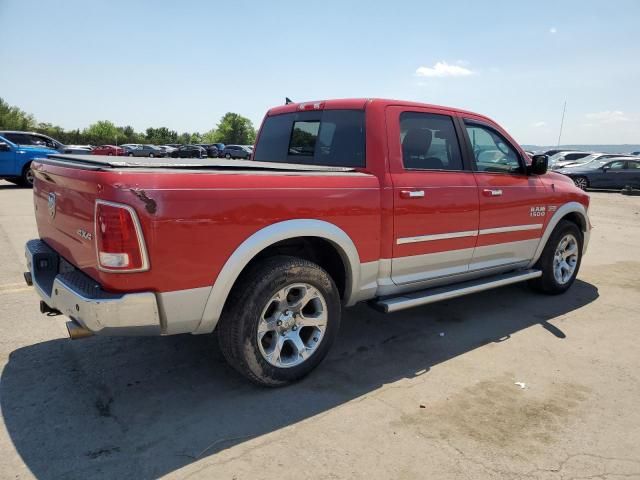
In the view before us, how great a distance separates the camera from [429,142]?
3.99m

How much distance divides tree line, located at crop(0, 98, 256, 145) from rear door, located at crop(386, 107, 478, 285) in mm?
56103

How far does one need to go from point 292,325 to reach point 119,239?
126cm

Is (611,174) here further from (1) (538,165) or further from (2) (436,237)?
(2) (436,237)

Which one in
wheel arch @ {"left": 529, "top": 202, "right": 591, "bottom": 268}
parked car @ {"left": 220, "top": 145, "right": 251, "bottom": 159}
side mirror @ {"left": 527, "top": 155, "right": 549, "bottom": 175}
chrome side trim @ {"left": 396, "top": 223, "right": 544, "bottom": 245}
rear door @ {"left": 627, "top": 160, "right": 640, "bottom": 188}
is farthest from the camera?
parked car @ {"left": 220, "top": 145, "right": 251, "bottom": 159}

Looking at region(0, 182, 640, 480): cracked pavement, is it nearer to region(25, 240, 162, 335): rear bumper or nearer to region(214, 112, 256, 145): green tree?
region(25, 240, 162, 335): rear bumper

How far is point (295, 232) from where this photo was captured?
2988 mm

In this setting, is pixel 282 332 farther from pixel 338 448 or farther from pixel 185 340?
pixel 185 340

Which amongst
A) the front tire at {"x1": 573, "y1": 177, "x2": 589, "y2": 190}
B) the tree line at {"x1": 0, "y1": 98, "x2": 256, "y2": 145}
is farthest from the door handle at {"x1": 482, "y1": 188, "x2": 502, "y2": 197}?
the tree line at {"x1": 0, "y1": 98, "x2": 256, "y2": 145}

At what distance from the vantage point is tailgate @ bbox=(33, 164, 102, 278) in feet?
8.47

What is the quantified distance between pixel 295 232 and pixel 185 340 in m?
1.57

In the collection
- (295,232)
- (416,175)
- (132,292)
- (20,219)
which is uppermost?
(416,175)

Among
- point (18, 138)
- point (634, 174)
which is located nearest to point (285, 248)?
point (18, 138)

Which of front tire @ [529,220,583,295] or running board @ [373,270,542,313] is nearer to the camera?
running board @ [373,270,542,313]

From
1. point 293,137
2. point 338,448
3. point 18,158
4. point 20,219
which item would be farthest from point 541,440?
point 18,158
